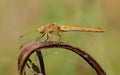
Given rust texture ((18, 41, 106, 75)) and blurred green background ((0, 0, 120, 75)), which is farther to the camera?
blurred green background ((0, 0, 120, 75))

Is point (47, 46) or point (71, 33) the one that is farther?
point (71, 33)

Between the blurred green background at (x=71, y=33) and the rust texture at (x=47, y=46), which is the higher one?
the blurred green background at (x=71, y=33)

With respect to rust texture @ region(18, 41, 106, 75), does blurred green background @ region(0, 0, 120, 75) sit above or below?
above

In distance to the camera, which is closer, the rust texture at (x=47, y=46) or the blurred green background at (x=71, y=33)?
the rust texture at (x=47, y=46)

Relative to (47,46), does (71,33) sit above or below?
above
